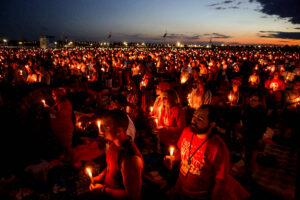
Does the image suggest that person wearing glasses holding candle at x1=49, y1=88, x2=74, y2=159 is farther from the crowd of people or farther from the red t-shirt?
the red t-shirt

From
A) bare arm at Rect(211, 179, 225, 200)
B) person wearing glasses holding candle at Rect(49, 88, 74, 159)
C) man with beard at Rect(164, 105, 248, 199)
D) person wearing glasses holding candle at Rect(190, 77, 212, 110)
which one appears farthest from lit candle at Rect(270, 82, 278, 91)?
person wearing glasses holding candle at Rect(49, 88, 74, 159)

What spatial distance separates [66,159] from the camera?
4918mm

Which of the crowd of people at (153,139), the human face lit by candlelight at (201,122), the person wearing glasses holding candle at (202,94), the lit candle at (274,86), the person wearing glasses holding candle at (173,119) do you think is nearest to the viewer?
the crowd of people at (153,139)

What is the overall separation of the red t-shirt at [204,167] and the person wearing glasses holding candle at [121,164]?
0.83 m

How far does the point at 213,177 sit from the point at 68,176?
3381 mm

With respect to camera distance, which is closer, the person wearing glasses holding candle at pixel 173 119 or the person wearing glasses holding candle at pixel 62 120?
the person wearing glasses holding candle at pixel 173 119

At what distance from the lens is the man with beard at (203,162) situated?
90.0 inches

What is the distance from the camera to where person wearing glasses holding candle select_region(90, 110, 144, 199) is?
187cm

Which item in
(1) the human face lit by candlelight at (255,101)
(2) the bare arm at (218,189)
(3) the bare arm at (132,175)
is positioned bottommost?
(2) the bare arm at (218,189)

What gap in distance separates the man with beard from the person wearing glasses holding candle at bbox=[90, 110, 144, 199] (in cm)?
68

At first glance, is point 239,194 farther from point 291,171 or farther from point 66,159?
point 66,159

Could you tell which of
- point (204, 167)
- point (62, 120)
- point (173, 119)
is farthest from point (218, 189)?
point (62, 120)

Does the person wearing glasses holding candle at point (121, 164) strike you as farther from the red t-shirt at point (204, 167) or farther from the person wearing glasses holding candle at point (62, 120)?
the person wearing glasses holding candle at point (62, 120)

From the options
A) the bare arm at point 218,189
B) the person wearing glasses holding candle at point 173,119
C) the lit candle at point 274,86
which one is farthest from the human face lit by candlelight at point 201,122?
the lit candle at point 274,86
